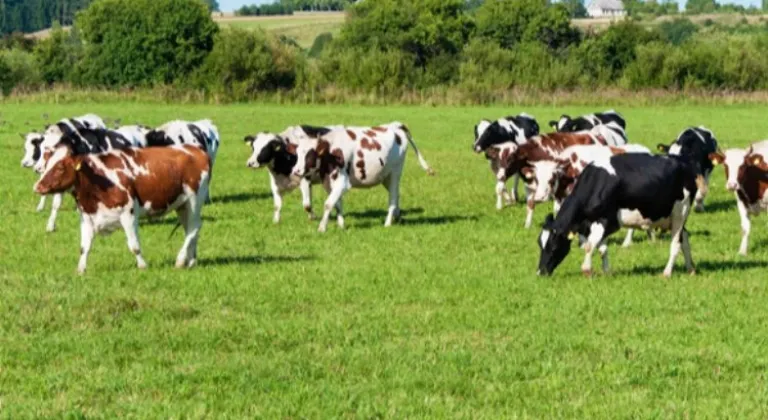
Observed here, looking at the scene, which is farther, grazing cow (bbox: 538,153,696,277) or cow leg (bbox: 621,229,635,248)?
cow leg (bbox: 621,229,635,248)

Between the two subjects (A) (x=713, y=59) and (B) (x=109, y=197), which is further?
(A) (x=713, y=59)

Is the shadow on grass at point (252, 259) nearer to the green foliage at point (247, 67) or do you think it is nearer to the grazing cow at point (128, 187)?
the grazing cow at point (128, 187)

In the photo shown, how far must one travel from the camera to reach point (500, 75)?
7350cm

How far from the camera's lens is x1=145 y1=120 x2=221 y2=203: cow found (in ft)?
76.2

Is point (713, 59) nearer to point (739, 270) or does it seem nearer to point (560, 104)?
point (560, 104)

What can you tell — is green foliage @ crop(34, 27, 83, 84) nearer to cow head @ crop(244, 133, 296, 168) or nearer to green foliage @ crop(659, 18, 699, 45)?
cow head @ crop(244, 133, 296, 168)

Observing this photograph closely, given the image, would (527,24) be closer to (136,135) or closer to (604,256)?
(136,135)

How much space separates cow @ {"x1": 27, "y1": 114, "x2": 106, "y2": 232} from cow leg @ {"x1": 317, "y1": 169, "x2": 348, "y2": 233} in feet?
13.8

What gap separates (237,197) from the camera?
81.4 feet

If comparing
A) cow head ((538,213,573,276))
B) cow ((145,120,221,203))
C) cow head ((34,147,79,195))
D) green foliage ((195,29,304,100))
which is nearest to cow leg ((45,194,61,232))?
cow ((145,120,221,203))

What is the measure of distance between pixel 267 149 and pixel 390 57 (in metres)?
51.6

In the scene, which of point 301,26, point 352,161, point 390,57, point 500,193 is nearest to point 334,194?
point 352,161

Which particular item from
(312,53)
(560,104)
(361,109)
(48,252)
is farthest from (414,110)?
(312,53)

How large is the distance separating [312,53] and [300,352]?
13502 cm
